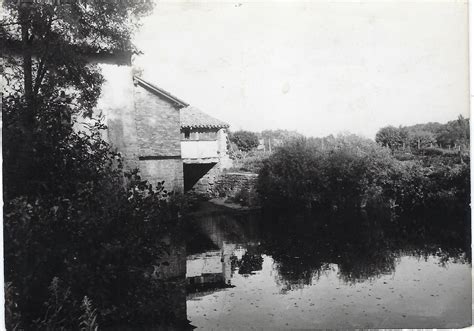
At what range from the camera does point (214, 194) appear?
20.9 metres

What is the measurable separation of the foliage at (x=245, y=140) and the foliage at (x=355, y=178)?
18.4 m

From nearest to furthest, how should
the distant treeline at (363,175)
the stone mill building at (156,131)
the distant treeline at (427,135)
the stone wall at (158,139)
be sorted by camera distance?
the distant treeline at (427,135) → the stone mill building at (156,131) → the distant treeline at (363,175) → the stone wall at (158,139)

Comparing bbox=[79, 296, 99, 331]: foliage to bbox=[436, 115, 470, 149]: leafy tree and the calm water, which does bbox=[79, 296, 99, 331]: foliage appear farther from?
bbox=[436, 115, 470, 149]: leafy tree

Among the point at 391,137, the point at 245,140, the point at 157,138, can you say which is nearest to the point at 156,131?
the point at 157,138

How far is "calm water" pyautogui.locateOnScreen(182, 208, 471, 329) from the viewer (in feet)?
21.6

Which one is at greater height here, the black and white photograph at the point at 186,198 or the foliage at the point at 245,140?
the foliage at the point at 245,140

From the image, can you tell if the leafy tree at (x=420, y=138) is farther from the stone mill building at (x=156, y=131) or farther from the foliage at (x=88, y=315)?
the foliage at (x=88, y=315)

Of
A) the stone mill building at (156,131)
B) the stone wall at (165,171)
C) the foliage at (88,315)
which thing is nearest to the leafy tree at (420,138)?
the stone mill building at (156,131)

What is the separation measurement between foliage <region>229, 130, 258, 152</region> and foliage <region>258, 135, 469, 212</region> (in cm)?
1836

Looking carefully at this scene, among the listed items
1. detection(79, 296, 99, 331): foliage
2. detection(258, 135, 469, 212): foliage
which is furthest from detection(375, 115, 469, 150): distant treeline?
detection(79, 296, 99, 331): foliage

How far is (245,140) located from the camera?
35.8m

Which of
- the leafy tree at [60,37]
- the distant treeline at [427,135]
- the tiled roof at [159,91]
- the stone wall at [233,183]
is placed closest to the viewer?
the leafy tree at [60,37]

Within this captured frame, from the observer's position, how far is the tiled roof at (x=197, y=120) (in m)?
20.8

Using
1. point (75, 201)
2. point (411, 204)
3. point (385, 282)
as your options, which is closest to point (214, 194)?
point (411, 204)
